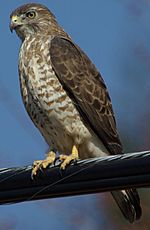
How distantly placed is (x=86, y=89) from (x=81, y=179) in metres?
2.58

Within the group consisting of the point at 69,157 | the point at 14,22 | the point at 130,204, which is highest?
the point at 14,22

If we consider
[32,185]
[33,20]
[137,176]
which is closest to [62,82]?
[33,20]

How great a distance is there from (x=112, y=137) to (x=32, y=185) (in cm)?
233

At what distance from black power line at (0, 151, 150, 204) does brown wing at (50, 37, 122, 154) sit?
2.06 meters

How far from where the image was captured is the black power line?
3924 millimetres

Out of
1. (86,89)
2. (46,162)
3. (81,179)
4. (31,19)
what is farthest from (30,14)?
(81,179)

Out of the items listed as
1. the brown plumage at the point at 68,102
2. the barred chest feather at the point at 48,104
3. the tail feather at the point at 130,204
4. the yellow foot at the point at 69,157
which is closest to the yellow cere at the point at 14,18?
the brown plumage at the point at 68,102

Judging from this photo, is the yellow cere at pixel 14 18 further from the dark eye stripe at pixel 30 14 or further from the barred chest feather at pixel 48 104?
the barred chest feather at pixel 48 104

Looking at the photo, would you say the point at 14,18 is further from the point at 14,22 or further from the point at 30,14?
the point at 30,14

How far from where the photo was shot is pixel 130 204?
6.16m

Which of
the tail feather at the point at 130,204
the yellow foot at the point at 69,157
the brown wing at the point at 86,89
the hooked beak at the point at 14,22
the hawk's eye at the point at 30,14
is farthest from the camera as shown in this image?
the hawk's eye at the point at 30,14

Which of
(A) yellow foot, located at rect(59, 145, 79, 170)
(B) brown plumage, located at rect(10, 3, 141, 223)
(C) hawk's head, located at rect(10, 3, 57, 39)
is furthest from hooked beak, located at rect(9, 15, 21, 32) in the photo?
(A) yellow foot, located at rect(59, 145, 79, 170)

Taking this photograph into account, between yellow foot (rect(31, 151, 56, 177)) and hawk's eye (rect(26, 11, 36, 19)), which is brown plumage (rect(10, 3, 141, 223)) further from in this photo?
hawk's eye (rect(26, 11, 36, 19))

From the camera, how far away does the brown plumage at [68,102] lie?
6410mm
